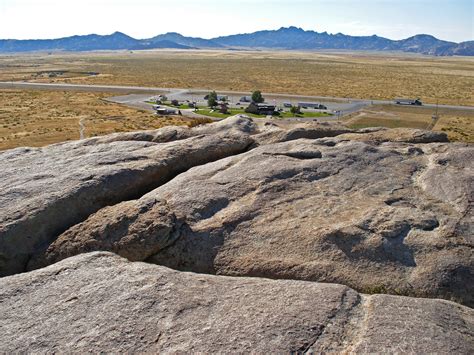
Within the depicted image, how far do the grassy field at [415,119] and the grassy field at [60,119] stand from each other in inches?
1391

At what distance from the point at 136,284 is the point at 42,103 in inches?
4419

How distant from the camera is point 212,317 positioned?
904 centimetres

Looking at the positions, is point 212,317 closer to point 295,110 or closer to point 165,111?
point 295,110

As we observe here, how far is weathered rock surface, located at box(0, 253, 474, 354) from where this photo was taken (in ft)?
27.6

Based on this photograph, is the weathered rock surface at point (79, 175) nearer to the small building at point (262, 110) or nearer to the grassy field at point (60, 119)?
the grassy field at point (60, 119)

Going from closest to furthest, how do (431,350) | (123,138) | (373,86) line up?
(431,350), (123,138), (373,86)

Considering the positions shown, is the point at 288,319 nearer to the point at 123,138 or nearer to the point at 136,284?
the point at 136,284

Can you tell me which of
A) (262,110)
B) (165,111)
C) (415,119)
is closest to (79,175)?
(262,110)

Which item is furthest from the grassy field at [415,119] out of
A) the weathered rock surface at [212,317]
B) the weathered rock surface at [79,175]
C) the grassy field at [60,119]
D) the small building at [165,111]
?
the weathered rock surface at [212,317]

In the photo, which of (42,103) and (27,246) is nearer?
(27,246)

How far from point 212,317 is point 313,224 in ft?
16.6

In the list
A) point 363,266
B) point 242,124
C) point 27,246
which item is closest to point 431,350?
point 363,266

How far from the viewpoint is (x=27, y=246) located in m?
13.3

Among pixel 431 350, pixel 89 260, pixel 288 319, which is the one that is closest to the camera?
pixel 431 350
